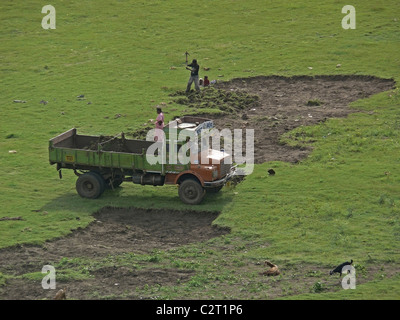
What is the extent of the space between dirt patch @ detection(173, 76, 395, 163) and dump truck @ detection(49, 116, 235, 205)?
5253mm

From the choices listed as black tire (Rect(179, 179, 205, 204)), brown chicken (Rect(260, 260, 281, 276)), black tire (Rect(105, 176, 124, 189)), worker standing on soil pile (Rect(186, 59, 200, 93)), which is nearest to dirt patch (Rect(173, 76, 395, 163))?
worker standing on soil pile (Rect(186, 59, 200, 93))

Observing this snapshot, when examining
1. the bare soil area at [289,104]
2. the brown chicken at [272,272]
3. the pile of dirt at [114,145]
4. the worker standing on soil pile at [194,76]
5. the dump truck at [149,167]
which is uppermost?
the worker standing on soil pile at [194,76]

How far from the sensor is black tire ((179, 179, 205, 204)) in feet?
98.1

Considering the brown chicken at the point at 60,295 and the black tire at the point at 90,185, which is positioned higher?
the black tire at the point at 90,185

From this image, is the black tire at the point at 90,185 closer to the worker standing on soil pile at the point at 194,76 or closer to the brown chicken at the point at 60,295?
the brown chicken at the point at 60,295

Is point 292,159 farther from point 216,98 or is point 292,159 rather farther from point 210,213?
point 216,98

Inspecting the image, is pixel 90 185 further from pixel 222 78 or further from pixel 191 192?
pixel 222 78

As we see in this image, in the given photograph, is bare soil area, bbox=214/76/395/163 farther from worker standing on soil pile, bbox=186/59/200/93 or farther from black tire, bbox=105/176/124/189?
black tire, bbox=105/176/124/189

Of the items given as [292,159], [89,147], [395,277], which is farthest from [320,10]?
[395,277]

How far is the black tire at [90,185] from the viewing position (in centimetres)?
3100

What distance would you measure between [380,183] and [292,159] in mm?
4643

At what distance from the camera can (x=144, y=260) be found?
25734 mm

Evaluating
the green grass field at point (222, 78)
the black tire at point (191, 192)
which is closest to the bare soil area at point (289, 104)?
the green grass field at point (222, 78)

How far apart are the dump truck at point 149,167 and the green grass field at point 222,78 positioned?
65cm
